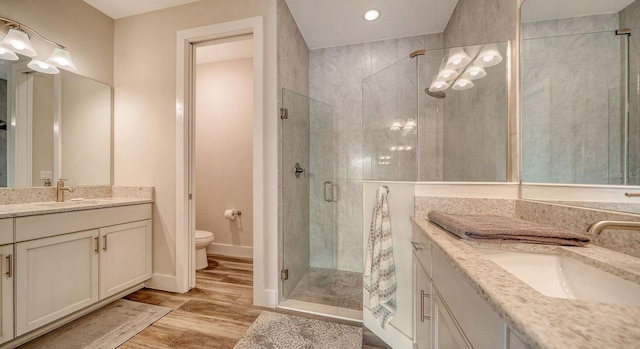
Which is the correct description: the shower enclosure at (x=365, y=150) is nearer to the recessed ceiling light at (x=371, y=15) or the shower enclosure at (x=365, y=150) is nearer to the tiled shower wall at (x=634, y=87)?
the recessed ceiling light at (x=371, y=15)

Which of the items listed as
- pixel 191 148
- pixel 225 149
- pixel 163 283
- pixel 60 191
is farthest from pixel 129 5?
pixel 163 283

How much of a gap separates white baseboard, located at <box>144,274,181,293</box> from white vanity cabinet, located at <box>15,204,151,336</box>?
84 mm

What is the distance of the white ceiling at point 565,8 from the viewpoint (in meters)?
0.85

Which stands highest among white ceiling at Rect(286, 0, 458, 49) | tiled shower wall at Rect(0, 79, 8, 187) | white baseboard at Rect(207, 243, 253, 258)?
white ceiling at Rect(286, 0, 458, 49)

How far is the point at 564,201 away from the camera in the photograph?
3.21ft

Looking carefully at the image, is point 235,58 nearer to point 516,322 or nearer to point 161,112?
point 161,112

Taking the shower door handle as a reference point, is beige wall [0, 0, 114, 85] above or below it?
above

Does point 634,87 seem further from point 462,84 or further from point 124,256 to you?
point 124,256

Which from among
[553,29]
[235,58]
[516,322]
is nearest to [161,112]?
[235,58]

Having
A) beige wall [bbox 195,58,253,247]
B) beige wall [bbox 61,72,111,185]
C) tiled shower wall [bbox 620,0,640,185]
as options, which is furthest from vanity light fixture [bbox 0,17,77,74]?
tiled shower wall [bbox 620,0,640,185]

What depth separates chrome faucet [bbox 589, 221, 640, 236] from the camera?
22.0 inches

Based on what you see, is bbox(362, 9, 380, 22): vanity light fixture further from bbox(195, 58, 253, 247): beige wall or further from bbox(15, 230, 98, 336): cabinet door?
bbox(15, 230, 98, 336): cabinet door

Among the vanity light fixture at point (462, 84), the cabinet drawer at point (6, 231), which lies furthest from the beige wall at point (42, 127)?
the vanity light fixture at point (462, 84)

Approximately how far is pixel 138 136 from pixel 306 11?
200cm
